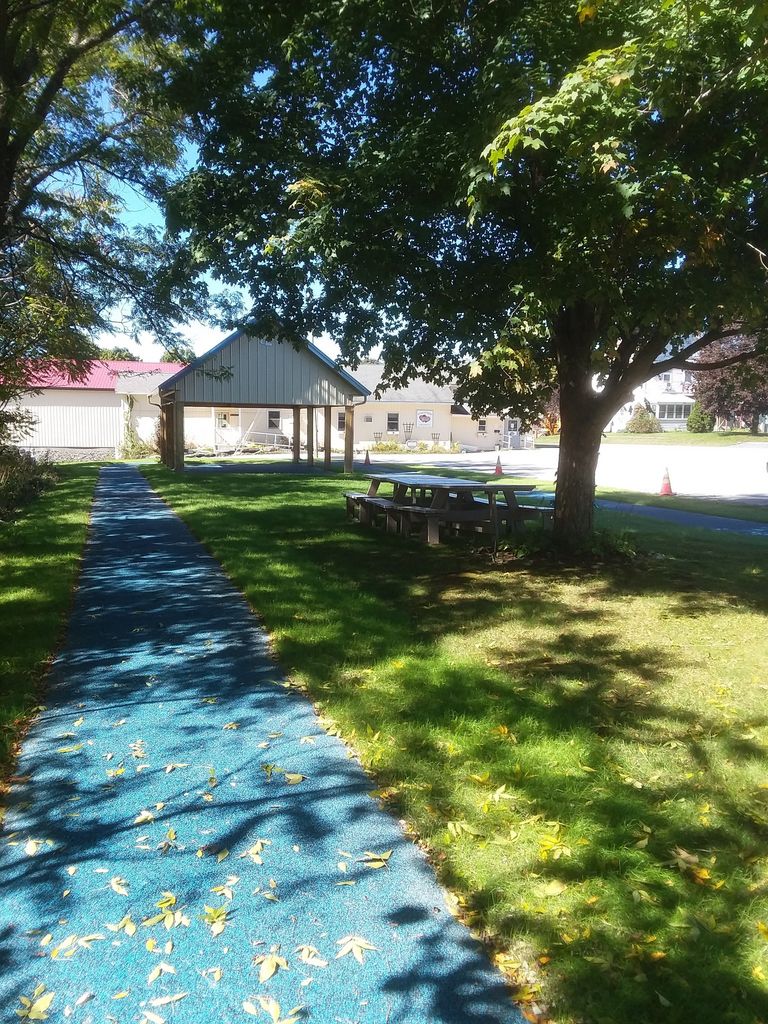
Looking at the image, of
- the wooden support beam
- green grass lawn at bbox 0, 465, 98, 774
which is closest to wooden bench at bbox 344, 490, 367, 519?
green grass lawn at bbox 0, 465, 98, 774

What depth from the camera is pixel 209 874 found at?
125 inches

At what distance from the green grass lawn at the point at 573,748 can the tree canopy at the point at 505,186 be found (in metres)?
2.19

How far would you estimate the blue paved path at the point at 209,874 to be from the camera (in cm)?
256

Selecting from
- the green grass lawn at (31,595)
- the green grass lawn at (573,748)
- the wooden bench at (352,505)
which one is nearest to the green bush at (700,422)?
the wooden bench at (352,505)

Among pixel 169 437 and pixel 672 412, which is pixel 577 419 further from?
pixel 672 412

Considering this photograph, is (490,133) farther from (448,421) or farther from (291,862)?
(448,421)

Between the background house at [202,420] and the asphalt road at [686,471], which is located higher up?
the background house at [202,420]

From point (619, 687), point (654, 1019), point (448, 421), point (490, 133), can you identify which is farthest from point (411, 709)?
point (448, 421)

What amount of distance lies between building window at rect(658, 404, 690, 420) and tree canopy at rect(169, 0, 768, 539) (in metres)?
78.2

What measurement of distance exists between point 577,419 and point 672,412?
79088 mm

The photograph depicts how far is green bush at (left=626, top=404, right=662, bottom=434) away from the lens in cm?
6562

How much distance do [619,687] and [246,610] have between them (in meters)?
3.35

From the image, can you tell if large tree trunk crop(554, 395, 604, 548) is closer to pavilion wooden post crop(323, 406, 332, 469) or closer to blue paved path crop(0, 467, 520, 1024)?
blue paved path crop(0, 467, 520, 1024)

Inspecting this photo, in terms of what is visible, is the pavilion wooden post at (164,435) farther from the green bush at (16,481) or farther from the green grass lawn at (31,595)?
the green grass lawn at (31,595)
